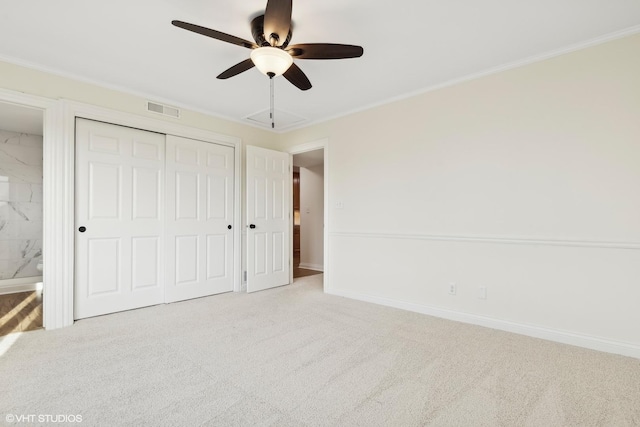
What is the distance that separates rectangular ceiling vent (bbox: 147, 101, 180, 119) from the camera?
3.52 meters

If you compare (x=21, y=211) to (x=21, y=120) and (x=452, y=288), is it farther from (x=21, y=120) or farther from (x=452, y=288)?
(x=452, y=288)

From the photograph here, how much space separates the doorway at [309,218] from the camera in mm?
6289

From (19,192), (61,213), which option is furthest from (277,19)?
(19,192)

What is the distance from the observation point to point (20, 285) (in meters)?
4.50

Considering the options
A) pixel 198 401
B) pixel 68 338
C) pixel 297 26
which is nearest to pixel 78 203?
pixel 68 338

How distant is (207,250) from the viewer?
402 cm

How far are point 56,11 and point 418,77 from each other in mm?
2983

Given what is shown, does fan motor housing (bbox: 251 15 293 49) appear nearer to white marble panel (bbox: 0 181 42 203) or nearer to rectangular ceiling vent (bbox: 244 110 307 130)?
rectangular ceiling vent (bbox: 244 110 307 130)

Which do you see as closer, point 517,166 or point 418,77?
point 517,166

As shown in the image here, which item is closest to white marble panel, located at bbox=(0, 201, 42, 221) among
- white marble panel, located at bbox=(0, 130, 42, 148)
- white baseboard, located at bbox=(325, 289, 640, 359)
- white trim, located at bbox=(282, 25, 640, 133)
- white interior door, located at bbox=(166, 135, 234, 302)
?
white marble panel, located at bbox=(0, 130, 42, 148)

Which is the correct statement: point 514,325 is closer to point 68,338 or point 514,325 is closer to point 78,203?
point 68,338

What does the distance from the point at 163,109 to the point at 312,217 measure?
3.66 meters

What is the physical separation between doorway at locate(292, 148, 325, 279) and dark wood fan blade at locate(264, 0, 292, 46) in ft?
13.1

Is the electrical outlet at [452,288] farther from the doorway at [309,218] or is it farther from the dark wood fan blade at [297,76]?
the doorway at [309,218]
